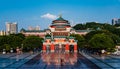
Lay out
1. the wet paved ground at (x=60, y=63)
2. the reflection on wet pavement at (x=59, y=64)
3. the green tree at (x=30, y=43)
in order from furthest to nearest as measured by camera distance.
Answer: the green tree at (x=30, y=43) < the wet paved ground at (x=60, y=63) < the reflection on wet pavement at (x=59, y=64)

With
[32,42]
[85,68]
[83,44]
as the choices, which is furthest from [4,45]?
[85,68]

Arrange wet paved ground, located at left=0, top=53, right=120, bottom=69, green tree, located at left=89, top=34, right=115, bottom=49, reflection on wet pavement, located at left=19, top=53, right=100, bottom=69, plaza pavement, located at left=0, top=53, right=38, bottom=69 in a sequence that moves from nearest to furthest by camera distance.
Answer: reflection on wet pavement, located at left=19, top=53, right=100, bottom=69, wet paved ground, located at left=0, top=53, right=120, bottom=69, plaza pavement, located at left=0, top=53, right=38, bottom=69, green tree, located at left=89, top=34, right=115, bottom=49

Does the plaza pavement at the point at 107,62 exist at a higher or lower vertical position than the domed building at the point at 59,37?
lower

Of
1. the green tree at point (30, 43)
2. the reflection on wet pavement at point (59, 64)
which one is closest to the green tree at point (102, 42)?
the green tree at point (30, 43)

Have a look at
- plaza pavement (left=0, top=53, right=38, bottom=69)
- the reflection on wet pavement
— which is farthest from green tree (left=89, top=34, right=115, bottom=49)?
plaza pavement (left=0, top=53, right=38, bottom=69)

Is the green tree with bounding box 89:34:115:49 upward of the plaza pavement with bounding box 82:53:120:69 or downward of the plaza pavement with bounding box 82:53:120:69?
upward


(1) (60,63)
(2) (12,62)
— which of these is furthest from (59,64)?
(2) (12,62)

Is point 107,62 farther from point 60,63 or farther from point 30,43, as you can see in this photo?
point 30,43

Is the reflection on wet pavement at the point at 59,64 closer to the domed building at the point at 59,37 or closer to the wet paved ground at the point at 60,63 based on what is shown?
the wet paved ground at the point at 60,63

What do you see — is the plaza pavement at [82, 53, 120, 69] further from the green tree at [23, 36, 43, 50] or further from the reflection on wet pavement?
the green tree at [23, 36, 43, 50]

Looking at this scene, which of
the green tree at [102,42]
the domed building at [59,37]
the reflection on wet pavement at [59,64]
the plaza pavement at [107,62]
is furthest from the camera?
the domed building at [59,37]

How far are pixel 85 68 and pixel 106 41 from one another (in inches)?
1461

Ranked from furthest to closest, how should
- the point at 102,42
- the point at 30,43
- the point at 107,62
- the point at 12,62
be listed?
the point at 30,43 < the point at 102,42 < the point at 107,62 < the point at 12,62

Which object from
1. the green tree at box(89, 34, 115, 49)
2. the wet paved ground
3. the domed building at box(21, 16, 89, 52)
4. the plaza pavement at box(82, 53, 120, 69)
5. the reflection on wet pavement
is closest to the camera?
the reflection on wet pavement
